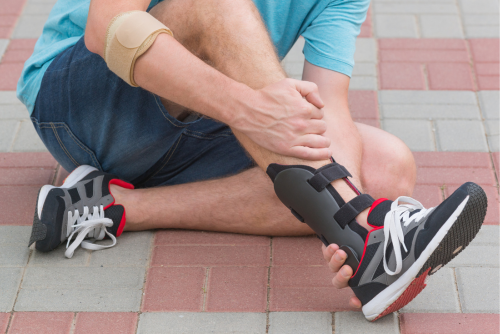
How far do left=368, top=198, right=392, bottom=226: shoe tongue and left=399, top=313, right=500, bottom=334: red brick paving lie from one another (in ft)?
1.13

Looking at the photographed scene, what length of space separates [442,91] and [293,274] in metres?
1.44

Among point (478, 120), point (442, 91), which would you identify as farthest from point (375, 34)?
point (478, 120)

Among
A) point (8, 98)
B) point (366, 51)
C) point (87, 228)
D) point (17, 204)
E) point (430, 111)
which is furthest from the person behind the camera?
point (366, 51)

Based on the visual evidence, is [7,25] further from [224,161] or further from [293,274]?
[293,274]

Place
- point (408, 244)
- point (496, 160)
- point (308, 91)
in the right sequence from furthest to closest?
1. point (496, 160)
2. point (308, 91)
3. point (408, 244)

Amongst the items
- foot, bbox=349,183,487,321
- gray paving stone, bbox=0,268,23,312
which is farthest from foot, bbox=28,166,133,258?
foot, bbox=349,183,487,321

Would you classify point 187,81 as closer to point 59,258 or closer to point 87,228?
point 87,228

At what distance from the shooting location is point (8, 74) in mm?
3059

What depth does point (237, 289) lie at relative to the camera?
189cm

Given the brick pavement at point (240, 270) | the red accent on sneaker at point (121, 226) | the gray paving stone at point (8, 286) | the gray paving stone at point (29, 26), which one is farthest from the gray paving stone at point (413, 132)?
the gray paving stone at point (29, 26)

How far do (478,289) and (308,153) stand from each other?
729 millimetres

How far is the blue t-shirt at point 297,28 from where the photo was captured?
207cm

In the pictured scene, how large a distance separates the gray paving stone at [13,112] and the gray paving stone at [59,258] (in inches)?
37.3

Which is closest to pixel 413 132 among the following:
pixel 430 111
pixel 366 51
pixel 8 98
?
pixel 430 111
